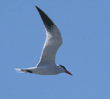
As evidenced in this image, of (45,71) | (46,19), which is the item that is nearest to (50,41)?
(46,19)

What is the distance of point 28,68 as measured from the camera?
542 inches

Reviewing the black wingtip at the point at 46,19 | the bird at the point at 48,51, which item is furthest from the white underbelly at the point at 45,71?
the black wingtip at the point at 46,19

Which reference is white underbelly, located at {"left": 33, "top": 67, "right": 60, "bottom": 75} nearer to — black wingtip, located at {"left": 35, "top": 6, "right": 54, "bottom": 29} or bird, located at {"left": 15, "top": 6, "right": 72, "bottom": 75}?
bird, located at {"left": 15, "top": 6, "right": 72, "bottom": 75}

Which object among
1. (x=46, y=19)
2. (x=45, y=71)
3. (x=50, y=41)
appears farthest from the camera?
(x=45, y=71)

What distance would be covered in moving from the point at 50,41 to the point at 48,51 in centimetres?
51

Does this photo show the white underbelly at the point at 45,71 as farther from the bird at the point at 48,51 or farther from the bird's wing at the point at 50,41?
the bird's wing at the point at 50,41

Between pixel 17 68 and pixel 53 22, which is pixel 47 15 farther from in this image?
pixel 17 68

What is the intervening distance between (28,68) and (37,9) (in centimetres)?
263

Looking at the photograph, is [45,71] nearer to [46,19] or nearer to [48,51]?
[48,51]

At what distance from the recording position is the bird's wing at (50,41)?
1330 cm

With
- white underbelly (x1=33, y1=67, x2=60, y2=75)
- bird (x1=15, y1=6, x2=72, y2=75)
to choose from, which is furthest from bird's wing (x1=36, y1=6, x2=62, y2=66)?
white underbelly (x1=33, y1=67, x2=60, y2=75)

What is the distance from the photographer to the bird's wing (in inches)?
523

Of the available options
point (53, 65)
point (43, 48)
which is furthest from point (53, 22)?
point (53, 65)

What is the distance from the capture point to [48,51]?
1393 centimetres
